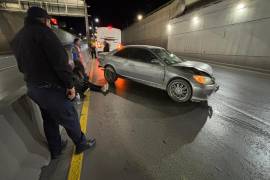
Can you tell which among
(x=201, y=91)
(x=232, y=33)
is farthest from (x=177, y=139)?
(x=232, y=33)

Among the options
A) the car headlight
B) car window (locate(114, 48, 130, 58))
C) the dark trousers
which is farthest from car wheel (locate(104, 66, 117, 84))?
the dark trousers

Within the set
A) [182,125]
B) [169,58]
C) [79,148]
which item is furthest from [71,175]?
[169,58]

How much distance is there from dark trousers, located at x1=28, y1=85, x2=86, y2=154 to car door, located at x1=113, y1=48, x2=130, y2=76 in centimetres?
383

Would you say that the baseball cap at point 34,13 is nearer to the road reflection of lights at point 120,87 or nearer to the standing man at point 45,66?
the standing man at point 45,66

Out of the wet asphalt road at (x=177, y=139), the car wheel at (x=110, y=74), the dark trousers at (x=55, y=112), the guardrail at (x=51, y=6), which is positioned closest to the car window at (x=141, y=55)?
the car wheel at (x=110, y=74)

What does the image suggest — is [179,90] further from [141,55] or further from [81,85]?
[81,85]

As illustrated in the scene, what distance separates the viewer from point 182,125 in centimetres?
346

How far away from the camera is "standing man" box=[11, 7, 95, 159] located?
171 cm

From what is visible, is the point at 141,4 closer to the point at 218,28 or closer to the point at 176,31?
the point at 176,31

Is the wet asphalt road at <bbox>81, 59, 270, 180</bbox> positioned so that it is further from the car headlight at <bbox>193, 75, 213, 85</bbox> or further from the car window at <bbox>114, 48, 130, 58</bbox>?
the car window at <bbox>114, 48, 130, 58</bbox>

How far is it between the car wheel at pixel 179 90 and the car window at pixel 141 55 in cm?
115

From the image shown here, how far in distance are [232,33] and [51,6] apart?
22215mm

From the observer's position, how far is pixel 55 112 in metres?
2.06

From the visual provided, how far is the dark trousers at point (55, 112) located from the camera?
1.97 m
